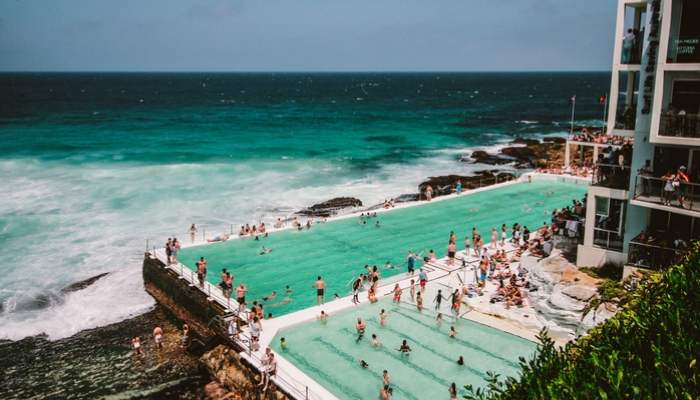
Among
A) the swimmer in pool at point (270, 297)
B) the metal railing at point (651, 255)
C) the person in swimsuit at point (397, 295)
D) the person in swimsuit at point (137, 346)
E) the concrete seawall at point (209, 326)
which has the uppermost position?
the metal railing at point (651, 255)

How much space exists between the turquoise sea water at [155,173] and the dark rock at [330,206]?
1.59 meters

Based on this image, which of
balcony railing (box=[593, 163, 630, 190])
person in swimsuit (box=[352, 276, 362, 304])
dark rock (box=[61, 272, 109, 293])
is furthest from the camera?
dark rock (box=[61, 272, 109, 293])

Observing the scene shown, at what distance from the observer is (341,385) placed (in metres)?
17.6

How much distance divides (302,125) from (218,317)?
265 feet

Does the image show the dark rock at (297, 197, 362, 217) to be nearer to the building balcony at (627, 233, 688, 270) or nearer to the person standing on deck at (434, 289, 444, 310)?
the person standing on deck at (434, 289, 444, 310)

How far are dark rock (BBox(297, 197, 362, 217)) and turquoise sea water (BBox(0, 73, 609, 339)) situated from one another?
1595 millimetres

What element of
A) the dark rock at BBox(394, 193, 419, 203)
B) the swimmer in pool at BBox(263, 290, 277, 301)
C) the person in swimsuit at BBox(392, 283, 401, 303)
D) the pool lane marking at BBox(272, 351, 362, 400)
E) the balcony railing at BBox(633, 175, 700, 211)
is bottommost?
the pool lane marking at BBox(272, 351, 362, 400)

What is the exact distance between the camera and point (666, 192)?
17.7 meters

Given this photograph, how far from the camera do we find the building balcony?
693 inches

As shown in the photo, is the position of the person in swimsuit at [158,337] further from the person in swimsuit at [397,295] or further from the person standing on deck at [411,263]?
the person standing on deck at [411,263]

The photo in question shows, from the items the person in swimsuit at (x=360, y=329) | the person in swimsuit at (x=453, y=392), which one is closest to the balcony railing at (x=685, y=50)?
the person in swimsuit at (x=453, y=392)

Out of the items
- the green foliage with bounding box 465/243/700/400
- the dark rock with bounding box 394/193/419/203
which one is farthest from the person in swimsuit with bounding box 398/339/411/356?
the dark rock with bounding box 394/193/419/203

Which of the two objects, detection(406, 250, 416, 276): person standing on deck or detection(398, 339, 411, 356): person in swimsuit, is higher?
detection(406, 250, 416, 276): person standing on deck

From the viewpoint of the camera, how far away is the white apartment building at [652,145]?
56.3 feet
